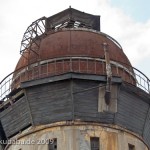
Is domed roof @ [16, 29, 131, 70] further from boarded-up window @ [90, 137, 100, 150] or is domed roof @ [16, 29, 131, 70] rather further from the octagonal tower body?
boarded-up window @ [90, 137, 100, 150]

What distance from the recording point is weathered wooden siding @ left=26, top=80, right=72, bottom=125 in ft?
117

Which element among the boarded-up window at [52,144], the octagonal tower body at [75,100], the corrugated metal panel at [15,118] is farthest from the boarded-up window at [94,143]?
the corrugated metal panel at [15,118]

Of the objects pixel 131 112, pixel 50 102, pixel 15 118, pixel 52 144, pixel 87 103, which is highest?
pixel 50 102

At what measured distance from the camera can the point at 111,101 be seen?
36438mm

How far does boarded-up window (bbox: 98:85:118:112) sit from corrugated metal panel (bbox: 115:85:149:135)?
332 mm

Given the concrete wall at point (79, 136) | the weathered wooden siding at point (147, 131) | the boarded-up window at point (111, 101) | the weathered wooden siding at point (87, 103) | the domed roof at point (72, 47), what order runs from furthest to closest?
the weathered wooden siding at point (147, 131), the domed roof at point (72, 47), the boarded-up window at point (111, 101), the weathered wooden siding at point (87, 103), the concrete wall at point (79, 136)

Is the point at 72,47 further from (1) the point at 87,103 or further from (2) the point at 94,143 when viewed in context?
(2) the point at 94,143

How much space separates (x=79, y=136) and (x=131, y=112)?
3.79 m

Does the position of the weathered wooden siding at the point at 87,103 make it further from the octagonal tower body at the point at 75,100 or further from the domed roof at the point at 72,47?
the domed roof at the point at 72,47

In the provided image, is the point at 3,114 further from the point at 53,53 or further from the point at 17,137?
Result: the point at 53,53

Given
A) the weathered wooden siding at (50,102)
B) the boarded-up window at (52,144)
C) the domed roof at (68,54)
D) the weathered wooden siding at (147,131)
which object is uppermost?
the domed roof at (68,54)

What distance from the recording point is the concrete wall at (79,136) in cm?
3516

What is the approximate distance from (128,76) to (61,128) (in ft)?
20.1

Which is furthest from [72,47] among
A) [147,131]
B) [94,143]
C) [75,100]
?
[147,131]
